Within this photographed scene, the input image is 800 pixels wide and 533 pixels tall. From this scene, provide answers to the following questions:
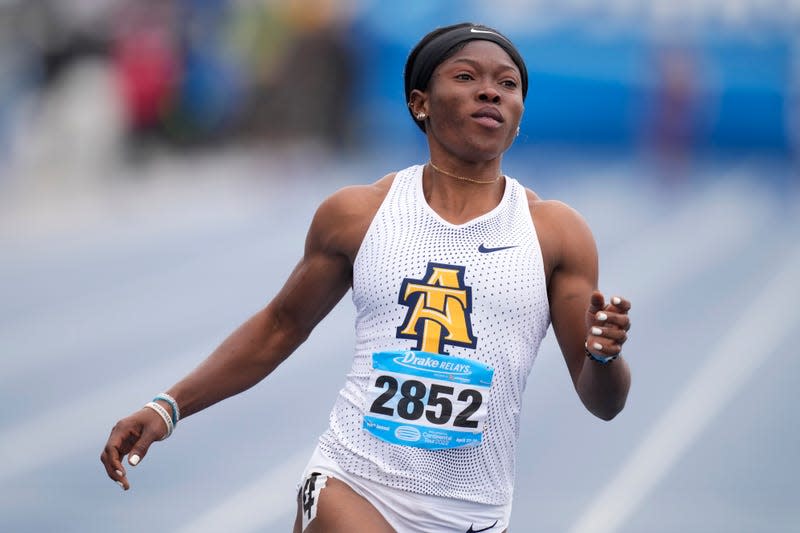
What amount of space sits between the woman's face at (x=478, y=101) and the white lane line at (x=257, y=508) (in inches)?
162

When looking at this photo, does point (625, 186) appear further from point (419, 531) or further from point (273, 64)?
point (419, 531)

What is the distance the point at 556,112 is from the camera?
27.5 m

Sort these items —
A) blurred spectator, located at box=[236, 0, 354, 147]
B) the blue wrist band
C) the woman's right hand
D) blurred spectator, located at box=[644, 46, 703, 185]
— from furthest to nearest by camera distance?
blurred spectator, located at box=[236, 0, 354, 147], blurred spectator, located at box=[644, 46, 703, 185], the woman's right hand, the blue wrist band

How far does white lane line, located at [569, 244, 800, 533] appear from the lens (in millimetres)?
8719

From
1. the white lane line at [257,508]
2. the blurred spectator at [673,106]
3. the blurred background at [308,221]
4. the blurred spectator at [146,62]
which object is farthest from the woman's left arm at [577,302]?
the blurred spectator at [673,106]

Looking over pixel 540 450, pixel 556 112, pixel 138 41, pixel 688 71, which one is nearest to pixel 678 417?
pixel 540 450

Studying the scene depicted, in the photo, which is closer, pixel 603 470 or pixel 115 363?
pixel 603 470

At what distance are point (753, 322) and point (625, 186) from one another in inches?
432

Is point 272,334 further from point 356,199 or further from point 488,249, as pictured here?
point 488,249

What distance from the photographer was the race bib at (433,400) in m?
4.32

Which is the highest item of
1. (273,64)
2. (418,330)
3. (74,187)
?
(273,64)

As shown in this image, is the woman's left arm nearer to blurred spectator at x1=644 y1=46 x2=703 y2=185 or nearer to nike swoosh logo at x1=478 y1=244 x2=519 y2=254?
nike swoosh logo at x1=478 y1=244 x2=519 y2=254

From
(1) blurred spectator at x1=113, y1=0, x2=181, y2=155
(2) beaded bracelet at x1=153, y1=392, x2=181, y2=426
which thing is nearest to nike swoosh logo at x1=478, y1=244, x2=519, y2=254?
(2) beaded bracelet at x1=153, y1=392, x2=181, y2=426

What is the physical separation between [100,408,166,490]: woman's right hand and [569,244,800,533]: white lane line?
3.98m
